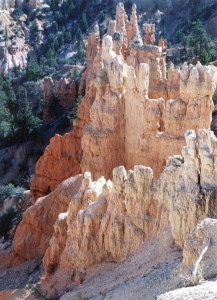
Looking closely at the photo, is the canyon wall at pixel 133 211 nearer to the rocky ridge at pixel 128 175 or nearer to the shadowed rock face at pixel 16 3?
the rocky ridge at pixel 128 175

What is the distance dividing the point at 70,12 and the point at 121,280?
90598 mm

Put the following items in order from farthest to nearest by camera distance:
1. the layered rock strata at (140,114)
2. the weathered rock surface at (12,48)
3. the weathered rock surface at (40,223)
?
the weathered rock surface at (12,48)
the weathered rock surface at (40,223)
the layered rock strata at (140,114)

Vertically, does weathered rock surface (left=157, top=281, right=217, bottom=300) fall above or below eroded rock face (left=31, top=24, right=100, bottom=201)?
below

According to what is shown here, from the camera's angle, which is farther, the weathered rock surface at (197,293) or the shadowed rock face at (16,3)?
the shadowed rock face at (16,3)

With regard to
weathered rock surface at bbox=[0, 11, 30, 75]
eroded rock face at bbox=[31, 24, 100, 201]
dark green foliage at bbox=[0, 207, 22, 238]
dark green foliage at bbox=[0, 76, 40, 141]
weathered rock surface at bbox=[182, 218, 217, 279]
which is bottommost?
dark green foliage at bbox=[0, 207, 22, 238]

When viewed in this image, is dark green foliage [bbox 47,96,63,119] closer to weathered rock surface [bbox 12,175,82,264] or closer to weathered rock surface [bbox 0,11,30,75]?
weathered rock surface [bbox 12,175,82,264]

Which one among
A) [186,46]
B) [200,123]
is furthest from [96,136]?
[186,46]

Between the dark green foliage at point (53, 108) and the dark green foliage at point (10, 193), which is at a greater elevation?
the dark green foliage at point (53, 108)

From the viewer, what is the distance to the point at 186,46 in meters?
61.6

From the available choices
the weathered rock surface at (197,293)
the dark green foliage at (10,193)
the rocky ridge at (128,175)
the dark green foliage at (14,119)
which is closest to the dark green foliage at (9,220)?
the rocky ridge at (128,175)

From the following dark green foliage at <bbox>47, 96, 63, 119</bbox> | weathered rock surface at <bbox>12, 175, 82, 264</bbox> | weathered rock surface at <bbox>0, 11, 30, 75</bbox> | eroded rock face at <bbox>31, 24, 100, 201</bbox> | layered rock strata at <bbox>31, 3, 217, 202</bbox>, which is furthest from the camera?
weathered rock surface at <bbox>0, 11, 30, 75</bbox>

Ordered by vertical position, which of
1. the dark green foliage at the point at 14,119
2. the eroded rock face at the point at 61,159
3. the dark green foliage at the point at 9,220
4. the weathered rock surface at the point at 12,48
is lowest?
the dark green foliage at the point at 9,220

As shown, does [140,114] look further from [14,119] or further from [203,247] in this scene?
[14,119]

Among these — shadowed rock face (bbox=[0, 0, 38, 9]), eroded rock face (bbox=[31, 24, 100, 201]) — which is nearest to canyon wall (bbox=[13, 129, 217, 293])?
eroded rock face (bbox=[31, 24, 100, 201])
